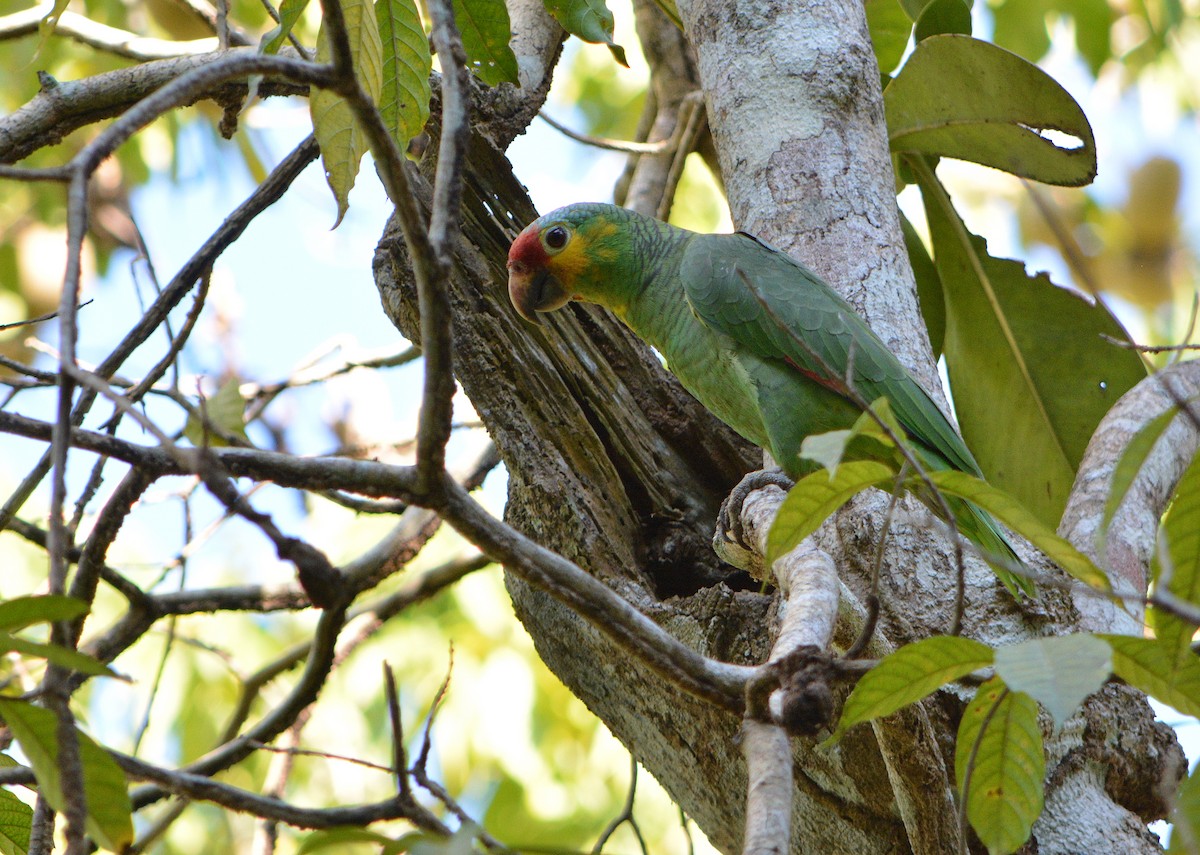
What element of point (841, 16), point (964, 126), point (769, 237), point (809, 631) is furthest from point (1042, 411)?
point (809, 631)

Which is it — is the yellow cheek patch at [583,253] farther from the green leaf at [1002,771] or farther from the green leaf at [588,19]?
the green leaf at [1002,771]

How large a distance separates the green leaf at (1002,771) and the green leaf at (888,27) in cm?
273

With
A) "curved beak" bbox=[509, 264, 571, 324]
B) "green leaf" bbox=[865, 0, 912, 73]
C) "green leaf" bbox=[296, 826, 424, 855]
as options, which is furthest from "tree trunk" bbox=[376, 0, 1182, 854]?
"green leaf" bbox=[296, 826, 424, 855]

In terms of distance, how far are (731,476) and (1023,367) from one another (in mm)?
956

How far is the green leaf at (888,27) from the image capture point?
11.6 feet

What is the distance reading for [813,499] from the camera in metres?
1.31

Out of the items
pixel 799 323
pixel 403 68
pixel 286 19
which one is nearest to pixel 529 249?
pixel 799 323

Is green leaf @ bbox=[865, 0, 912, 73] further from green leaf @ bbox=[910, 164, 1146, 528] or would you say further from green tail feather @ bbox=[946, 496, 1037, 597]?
green tail feather @ bbox=[946, 496, 1037, 597]

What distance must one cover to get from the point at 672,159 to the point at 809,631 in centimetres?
321

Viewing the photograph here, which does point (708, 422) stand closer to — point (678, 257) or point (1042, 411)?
point (678, 257)

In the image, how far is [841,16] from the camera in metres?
2.77

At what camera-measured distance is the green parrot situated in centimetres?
260

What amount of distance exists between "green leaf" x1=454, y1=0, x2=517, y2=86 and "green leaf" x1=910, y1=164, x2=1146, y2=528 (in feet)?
5.00

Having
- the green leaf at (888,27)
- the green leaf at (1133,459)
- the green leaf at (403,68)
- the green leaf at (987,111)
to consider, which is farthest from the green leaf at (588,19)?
the green leaf at (1133,459)
